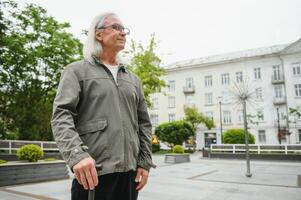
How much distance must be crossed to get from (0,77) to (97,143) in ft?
63.1

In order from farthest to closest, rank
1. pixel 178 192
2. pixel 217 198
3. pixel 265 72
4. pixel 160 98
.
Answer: pixel 160 98 < pixel 265 72 < pixel 178 192 < pixel 217 198

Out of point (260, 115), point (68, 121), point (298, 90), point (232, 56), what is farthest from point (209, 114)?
point (68, 121)

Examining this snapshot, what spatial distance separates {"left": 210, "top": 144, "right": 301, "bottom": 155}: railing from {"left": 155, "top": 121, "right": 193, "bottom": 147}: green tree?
733cm

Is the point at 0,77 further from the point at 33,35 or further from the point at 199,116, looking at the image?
the point at 199,116

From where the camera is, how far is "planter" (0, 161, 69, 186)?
297 inches

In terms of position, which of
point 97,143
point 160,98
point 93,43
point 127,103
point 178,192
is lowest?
point 178,192

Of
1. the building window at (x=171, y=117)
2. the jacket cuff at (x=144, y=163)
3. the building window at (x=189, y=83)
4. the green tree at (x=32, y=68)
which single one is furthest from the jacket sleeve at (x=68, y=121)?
the building window at (x=171, y=117)

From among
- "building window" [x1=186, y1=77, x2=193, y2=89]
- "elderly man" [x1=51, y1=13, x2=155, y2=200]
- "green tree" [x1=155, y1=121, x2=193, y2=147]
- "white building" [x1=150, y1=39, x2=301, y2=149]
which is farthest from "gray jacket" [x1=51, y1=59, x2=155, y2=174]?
"building window" [x1=186, y1=77, x2=193, y2=89]

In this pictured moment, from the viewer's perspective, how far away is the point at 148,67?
20.9 m

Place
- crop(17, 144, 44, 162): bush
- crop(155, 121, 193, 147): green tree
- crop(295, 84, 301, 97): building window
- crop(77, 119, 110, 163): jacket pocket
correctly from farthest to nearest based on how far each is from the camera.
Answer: crop(295, 84, 301, 97): building window
crop(155, 121, 193, 147): green tree
crop(17, 144, 44, 162): bush
crop(77, 119, 110, 163): jacket pocket

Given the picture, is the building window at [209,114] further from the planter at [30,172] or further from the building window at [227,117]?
the planter at [30,172]

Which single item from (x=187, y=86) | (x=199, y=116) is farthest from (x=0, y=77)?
(x=187, y=86)

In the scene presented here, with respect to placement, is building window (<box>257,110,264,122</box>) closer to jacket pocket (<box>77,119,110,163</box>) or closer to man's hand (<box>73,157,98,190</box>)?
jacket pocket (<box>77,119,110,163</box>)

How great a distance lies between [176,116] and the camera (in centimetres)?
4003
